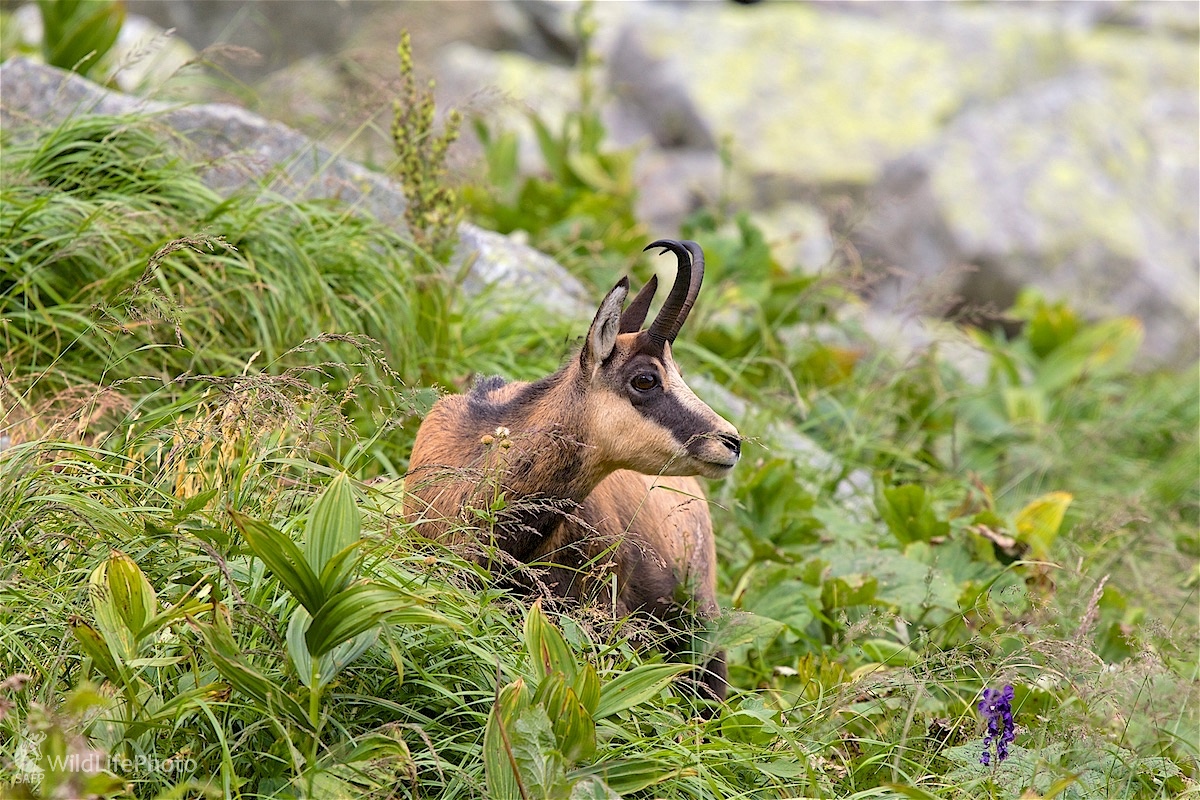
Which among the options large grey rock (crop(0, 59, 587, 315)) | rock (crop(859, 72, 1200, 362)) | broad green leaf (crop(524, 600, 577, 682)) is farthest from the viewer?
rock (crop(859, 72, 1200, 362))

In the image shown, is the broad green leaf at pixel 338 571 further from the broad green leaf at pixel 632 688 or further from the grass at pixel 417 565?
the broad green leaf at pixel 632 688

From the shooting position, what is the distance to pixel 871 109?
12.3 m

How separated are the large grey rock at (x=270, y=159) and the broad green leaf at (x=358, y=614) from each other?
2.91 m

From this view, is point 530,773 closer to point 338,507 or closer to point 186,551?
point 338,507

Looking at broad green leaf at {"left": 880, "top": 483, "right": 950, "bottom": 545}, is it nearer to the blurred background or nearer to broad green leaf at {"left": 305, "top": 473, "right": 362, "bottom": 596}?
the blurred background

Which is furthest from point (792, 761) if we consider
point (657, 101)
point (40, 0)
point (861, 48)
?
point (861, 48)

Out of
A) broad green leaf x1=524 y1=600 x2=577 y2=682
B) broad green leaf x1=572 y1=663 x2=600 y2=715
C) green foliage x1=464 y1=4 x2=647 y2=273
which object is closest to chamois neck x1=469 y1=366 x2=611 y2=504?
broad green leaf x1=524 y1=600 x2=577 y2=682

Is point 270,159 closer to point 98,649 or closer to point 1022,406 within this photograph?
point 98,649

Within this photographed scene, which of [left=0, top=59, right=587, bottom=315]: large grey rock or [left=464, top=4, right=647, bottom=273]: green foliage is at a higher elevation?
[left=0, top=59, right=587, bottom=315]: large grey rock

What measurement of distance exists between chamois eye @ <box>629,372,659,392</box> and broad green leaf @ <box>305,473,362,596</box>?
3.81ft

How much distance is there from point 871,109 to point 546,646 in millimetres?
10437

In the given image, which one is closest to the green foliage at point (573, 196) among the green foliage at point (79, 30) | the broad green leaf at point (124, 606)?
the green foliage at point (79, 30)

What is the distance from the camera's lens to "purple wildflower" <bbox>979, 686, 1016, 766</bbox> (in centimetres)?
333

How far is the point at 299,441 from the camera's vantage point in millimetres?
3273
